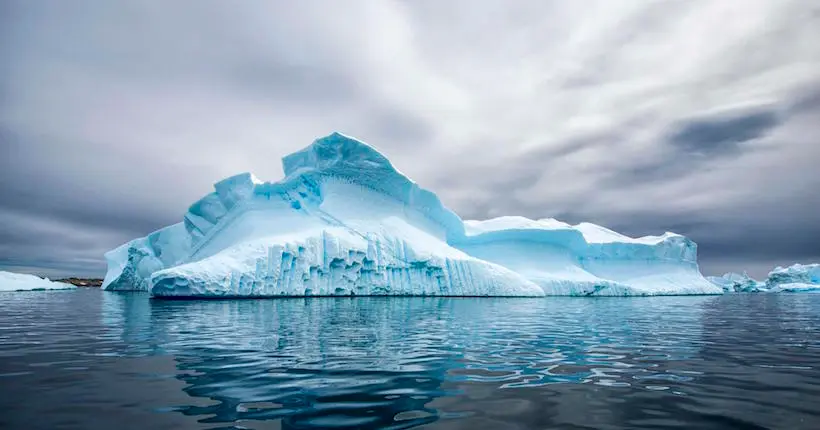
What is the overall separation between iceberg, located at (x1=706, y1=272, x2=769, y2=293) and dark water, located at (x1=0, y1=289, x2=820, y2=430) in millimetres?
80437

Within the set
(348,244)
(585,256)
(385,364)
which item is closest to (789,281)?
(585,256)

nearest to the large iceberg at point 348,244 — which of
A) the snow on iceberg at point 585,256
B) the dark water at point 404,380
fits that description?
the snow on iceberg at point 585,256

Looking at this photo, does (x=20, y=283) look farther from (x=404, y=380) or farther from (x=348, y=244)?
(x=404, y=380)

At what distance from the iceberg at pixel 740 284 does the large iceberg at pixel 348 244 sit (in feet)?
150

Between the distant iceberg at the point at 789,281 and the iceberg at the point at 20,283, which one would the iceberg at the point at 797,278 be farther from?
the iceberg at the point at 20,283

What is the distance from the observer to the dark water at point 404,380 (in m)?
3.96

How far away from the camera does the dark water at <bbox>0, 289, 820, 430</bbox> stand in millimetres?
3959

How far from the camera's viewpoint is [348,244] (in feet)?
98.2

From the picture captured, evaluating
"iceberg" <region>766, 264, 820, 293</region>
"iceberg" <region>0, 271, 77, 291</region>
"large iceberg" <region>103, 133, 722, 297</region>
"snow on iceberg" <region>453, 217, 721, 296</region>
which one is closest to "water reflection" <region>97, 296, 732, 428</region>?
"large iceberg" <region>103, 133, 722, 297</region>

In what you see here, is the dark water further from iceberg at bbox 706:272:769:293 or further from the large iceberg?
iceberg at bbox 706:272:769:293

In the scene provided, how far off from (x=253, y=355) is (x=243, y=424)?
3554 millimetres

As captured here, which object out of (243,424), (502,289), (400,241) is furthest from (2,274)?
(243,424)

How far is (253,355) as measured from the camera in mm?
7086

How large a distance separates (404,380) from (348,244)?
81.5 ft
